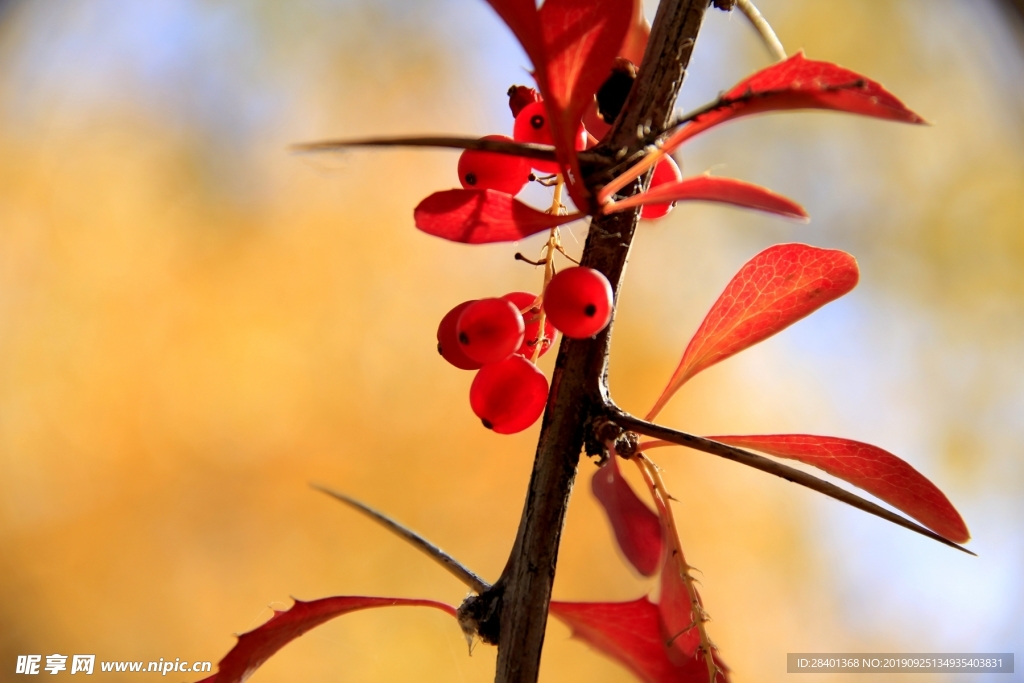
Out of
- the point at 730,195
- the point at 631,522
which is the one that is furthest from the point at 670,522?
the point at 730,195

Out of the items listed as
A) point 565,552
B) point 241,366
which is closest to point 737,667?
point 565,552

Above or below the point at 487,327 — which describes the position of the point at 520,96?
above

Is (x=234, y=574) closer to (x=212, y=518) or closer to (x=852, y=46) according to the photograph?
(x=212, y=518)

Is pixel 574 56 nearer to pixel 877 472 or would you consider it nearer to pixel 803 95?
pixel 803 95

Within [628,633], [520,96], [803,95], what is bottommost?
[628,633]

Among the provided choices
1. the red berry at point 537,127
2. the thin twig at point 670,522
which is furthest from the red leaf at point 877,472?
the red berry at point 537,127

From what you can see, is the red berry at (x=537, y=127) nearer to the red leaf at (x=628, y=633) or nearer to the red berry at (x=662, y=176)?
the red berry at (x=662, y=176)

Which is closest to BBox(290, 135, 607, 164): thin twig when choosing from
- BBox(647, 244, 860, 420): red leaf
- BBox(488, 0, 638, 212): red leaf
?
BBox(488, 0, 638, 212): red leaf

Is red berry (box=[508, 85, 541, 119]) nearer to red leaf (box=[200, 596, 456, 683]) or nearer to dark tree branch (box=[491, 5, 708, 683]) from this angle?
dark tree branch (box=[491, 5, 708, 683])
